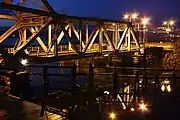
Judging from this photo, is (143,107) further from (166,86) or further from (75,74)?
(166,86)

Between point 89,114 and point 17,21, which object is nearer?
point 89,114

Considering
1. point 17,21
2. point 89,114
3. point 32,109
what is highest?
point 17,21

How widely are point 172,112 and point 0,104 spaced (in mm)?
9876

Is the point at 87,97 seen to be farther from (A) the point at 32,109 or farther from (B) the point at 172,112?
(A) the point at 32,109

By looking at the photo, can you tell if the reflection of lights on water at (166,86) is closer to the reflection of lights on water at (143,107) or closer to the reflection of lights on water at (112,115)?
the reflection of lights on water at (112,115)

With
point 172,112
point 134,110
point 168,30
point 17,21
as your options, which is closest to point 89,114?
point 134,110

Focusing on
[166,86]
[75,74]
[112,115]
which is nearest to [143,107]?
[112,115]

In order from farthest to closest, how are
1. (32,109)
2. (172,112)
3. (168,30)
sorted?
(168,30), (172,112), (32,109)

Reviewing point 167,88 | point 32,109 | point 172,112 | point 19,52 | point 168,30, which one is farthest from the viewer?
point 168,30

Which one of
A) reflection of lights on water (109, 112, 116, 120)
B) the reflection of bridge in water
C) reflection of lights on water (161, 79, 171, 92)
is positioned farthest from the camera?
reflection of lights on water (161, 79, 171, 92)

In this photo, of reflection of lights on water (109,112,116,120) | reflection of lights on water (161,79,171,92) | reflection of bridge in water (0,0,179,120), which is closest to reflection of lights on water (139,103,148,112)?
reflection of bridge in water (0,0,179,120)

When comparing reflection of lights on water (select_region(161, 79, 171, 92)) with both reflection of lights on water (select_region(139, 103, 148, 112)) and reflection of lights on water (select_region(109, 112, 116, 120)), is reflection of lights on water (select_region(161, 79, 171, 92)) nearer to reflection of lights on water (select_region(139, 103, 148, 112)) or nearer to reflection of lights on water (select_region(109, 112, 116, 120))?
reflection of lights on water (select_region(109, 112, 116, 120))

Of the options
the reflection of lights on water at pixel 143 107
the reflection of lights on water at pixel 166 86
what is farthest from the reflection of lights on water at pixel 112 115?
the reflection of lights on water at pixel 166 86

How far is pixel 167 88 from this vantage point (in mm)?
24797
